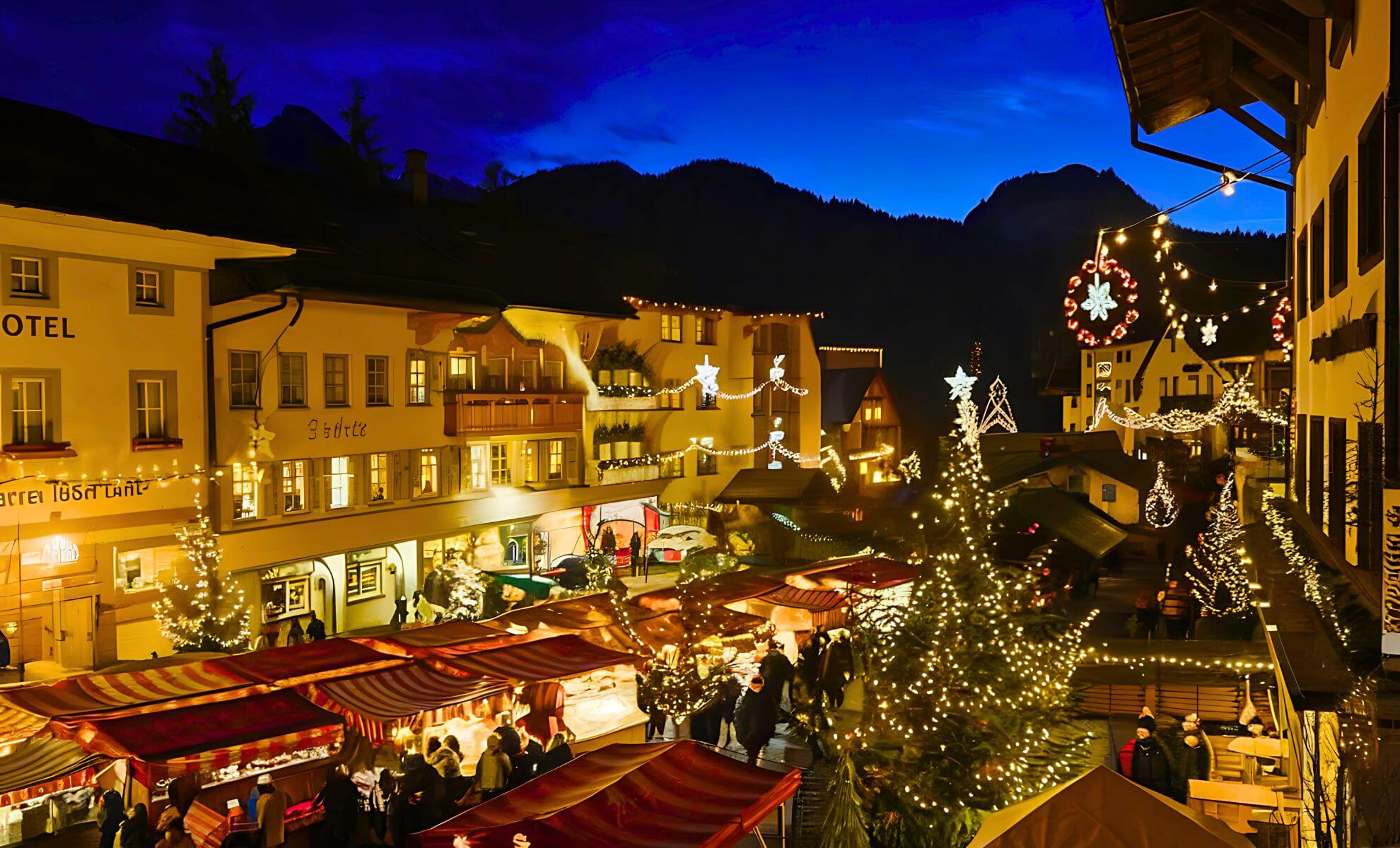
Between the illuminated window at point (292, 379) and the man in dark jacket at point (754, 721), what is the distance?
44.0ft

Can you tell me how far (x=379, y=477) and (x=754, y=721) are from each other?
14.7 metres

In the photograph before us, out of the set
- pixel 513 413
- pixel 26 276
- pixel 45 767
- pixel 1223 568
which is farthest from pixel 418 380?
pixel 1223 568

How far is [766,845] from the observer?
1288 cm

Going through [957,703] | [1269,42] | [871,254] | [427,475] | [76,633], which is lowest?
[76,633]

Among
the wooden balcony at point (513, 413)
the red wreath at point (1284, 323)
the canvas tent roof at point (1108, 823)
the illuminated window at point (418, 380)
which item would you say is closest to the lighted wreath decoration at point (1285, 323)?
the red wreath at point (1284, 323)

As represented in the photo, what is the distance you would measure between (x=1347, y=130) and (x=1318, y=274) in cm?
338

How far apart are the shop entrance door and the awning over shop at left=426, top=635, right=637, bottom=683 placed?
780cm

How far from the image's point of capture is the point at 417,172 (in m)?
35.5

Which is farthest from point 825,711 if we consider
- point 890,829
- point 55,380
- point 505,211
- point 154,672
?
point 505,211

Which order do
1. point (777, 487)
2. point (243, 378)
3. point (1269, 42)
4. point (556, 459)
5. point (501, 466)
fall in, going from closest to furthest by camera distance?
point (1269, 42)
point (243, 378)
point (501, 466)
point (556, 459)
point (777, 487)

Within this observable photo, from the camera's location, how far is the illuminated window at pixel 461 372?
29219 mm

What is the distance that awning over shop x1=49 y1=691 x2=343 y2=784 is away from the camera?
12008mm

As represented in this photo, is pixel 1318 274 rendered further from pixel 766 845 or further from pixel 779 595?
pixel 779 595

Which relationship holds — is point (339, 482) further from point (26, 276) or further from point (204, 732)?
point (204, 732)
